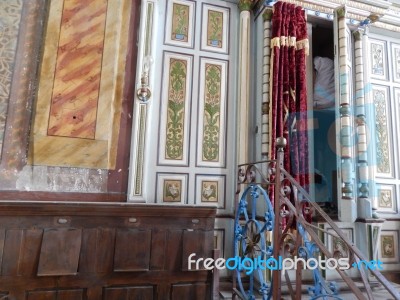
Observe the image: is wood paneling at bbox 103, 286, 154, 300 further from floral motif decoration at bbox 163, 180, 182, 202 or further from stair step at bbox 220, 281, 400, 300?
floral motif decoration at bbox 163, 180, 182, 202

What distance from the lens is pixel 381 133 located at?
136 inches

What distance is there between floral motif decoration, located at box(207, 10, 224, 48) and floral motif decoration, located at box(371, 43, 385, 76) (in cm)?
193

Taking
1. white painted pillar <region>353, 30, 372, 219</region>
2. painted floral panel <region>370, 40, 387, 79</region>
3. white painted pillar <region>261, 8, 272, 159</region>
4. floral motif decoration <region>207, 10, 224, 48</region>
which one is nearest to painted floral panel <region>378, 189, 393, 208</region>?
white painted pillar <region>353, 30, 372, 219</region>

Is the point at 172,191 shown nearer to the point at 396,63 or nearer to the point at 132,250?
the point at 132,250

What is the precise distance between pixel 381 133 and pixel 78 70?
330 centimetres

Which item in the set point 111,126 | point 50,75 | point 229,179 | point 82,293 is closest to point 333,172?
point 229,179

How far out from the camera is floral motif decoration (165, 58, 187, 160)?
110 inches

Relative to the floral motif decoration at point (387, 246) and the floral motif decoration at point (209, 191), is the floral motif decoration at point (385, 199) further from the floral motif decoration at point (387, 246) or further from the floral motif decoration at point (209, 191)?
the floral motif decoration at point (209, 191)

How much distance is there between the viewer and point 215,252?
2256mm

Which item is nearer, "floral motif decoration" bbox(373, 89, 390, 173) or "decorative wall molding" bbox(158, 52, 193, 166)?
"decorative wall molding" bbox(158, 52, 193, 166)

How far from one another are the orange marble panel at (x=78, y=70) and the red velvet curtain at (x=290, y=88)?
161 centimetres

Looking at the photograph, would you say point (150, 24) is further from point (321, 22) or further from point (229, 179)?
point (321, 22)

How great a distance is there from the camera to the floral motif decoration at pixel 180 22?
9.70 feet

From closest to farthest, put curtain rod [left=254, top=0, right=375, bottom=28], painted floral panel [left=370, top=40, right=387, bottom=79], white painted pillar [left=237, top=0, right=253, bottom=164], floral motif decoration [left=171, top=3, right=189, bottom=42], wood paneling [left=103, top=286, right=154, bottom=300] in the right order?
wood paneling [left=103, top=286, right=154, bottom=300]
white painted pillar [left=237, top=0, right=253, bottom=164]
floral motif decoration [left=171, top=3, right=189, bottom=42]
curtain rod [left=254, top=0, right=375, bottom=28]
painted floral panel [left=370, top=40, right=387, bottom=79]
